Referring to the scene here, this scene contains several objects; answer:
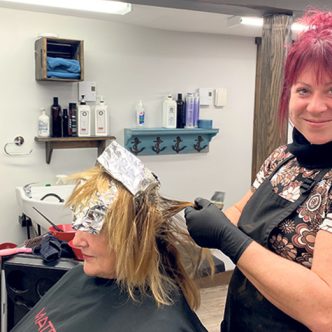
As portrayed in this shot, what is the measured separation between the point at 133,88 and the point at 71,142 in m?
0.65

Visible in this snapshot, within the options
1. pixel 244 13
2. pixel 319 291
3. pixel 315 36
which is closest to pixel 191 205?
pixel 319 291

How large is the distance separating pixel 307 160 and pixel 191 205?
0.35m

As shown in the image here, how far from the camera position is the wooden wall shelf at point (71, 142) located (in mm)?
2955

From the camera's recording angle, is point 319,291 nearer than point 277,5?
Yes

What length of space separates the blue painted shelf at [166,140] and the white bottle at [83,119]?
353 mm

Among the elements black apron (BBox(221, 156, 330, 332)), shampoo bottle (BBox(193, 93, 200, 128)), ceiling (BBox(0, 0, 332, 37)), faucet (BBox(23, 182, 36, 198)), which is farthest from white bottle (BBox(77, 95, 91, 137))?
black apron (BBox(221, 156, 330, 332))

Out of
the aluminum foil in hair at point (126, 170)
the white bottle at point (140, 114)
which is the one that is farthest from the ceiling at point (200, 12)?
the aluminum foil in hair at point (126, 170)

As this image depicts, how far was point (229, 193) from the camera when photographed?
3846 millimetres

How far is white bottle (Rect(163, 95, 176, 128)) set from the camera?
3.34 metres

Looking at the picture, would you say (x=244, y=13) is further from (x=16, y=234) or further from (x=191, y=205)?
(x=16, y=234)

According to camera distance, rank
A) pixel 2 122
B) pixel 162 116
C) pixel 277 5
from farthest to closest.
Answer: pixel 162 116 → pixel 2 122 → pixel 277 5

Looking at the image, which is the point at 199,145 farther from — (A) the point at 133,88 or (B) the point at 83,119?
(B) the point at 83,119

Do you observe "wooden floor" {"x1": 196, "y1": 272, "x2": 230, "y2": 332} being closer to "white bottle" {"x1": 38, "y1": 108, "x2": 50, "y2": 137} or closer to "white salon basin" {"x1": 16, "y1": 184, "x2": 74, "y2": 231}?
"white salon basin" {"x1": 16, "y1": 184, "x2": 74, "y2": 231}

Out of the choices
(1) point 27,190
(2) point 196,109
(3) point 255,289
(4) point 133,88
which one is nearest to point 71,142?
(1) point 27,190
